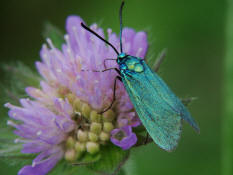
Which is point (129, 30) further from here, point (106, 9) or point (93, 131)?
point (106, 9)

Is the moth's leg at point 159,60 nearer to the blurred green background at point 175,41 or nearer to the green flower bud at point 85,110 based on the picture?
the green flower bud at point 85,110

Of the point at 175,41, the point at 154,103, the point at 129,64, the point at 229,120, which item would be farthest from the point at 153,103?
the point at 175,41

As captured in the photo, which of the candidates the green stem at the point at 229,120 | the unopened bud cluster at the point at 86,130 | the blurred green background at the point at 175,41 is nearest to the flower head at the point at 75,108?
the unopened bud cluster at the point at 86,130

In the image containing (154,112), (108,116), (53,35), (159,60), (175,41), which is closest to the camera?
(154,112)

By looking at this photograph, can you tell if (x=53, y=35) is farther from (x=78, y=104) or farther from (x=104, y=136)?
(x=104, y=136)

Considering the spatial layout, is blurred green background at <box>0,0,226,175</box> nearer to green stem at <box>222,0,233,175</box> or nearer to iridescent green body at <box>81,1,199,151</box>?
green stem at <box>222,0,233,175</box>

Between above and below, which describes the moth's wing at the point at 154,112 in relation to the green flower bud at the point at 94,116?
below

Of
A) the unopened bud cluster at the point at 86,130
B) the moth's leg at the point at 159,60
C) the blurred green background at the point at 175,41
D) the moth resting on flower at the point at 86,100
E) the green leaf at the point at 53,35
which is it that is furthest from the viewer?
the blurred green background at the point at 175,41
